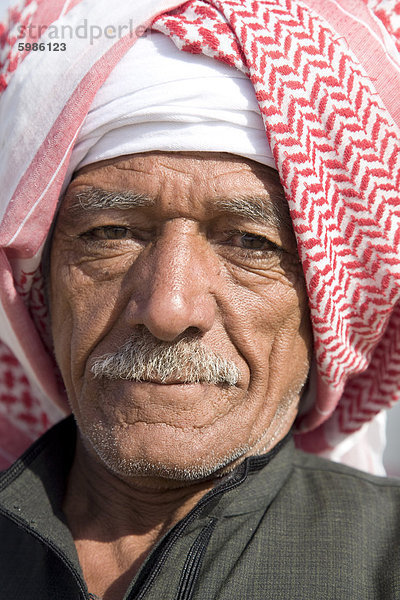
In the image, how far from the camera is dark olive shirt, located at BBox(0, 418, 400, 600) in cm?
220

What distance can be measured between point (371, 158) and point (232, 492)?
1179 millimetres

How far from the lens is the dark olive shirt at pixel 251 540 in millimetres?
2195

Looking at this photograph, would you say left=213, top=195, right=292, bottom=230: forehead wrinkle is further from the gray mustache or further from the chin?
the chin

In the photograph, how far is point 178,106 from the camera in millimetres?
2355

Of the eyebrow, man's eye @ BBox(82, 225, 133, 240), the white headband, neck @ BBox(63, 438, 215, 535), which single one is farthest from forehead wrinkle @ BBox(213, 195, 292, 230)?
neck @ BBox(63, 438, 215, 535)

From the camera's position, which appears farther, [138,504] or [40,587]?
[138,504]

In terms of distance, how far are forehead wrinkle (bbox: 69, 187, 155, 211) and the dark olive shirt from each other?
0.92m

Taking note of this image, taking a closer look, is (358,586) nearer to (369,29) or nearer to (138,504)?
(138,504)

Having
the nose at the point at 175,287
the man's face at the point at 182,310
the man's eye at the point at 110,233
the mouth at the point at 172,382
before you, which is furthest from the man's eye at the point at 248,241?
the mouth at the point at 172,382

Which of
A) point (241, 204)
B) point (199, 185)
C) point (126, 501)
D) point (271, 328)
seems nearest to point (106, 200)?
point (199, 185)

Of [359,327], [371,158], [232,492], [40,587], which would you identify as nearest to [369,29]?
[371,158]

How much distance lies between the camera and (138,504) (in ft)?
8.63

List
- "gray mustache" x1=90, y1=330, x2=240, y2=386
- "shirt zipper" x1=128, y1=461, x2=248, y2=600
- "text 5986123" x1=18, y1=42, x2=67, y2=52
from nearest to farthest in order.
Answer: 1. "shirt zipper" x1=128, y1=461, x2=248, y2=600
2. "gray mustache" x1=90, y1=330, x2=240, y2=386
3. "text 5986123" x1=18, y1=42, x2=67, y2=52

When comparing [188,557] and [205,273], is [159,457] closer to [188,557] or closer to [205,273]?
[188,557]
